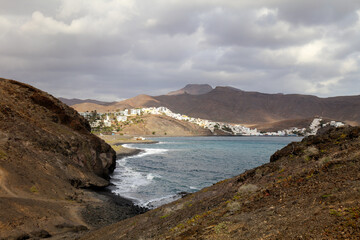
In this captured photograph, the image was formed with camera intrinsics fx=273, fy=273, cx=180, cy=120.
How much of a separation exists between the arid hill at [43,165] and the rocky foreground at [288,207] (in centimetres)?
313

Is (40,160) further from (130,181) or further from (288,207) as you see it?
(288,207)

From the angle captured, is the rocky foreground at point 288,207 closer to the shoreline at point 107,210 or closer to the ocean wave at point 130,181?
the shoreline at point 107,210

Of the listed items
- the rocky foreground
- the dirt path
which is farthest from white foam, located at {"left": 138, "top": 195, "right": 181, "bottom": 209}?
the dirt path

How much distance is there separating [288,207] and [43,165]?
18.7 metres

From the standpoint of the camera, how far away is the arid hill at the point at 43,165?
1452 cm

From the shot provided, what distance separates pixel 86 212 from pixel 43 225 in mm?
3644

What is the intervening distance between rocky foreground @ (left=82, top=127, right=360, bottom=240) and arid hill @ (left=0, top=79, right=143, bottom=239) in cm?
313

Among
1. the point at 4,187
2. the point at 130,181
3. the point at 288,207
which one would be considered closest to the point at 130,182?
the point at 130,181

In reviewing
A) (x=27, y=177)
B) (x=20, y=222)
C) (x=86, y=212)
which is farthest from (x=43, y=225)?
(x=27, y=177)

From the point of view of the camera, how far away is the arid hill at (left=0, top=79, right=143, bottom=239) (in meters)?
14.5

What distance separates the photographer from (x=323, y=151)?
13.1 metres

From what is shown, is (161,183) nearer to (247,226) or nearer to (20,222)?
(20,222)

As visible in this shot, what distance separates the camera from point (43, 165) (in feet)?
68.6

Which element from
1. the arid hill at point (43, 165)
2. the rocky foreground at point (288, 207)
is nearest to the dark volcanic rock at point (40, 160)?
the arid hill at point (43, 165)
